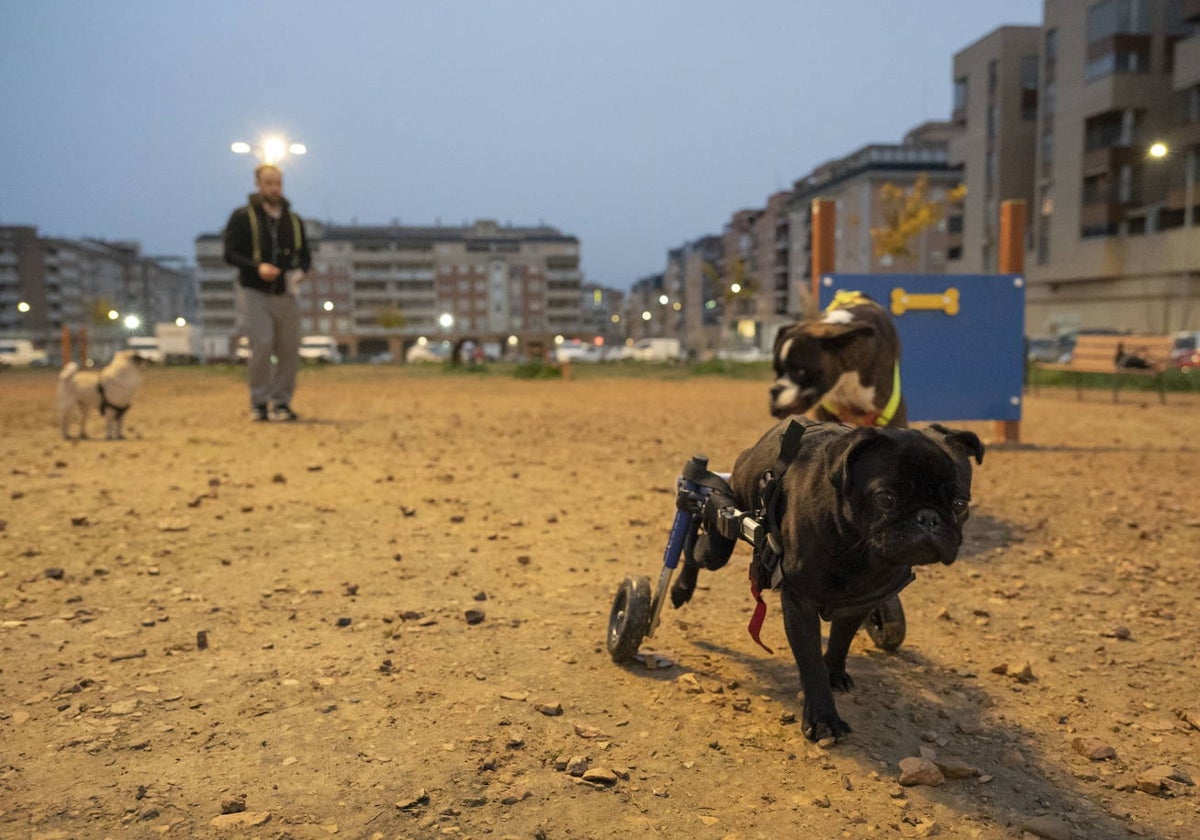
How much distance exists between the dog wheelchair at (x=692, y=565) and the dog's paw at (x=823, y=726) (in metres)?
0.32

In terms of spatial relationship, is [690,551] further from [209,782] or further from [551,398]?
[551,398]

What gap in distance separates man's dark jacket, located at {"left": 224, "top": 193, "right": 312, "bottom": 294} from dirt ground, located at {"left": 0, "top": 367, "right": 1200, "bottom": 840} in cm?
486

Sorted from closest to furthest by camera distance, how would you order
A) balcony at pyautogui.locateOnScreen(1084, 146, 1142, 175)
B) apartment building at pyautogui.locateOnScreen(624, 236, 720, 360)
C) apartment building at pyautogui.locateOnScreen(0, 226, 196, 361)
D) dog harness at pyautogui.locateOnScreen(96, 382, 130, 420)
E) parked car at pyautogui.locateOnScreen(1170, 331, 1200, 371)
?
dog harness at pyautogui.locateOnScreen(96, 382, 130, 420) → parked car at pyautogui.locateOnScreen(1170, 331, 1200, 371) → balcony at pyautogui.locateOnScreen(1084, 146, 1142, 175) → apartment building at pyautogui.locateOnScreen(0, 226, 196, 361) → apartment building at pyautogui.locateOnScreen(624, 236, 720, 360)

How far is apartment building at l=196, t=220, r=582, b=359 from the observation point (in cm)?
11281

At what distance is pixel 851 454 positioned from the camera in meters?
2.50

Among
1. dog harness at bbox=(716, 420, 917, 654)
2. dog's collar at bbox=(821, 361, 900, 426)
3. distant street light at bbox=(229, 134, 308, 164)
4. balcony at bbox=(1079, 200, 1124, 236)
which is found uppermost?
balcony at bbox=(1079, 200, 1124, 236)

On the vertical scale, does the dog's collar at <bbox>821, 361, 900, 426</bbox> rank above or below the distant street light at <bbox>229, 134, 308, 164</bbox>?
below

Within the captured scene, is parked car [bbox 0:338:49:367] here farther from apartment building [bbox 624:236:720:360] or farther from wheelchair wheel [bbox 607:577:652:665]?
apartment building [bbox 624:236:720:360]

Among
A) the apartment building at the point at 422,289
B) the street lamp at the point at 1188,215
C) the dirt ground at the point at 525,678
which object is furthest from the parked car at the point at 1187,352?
the apartment building at the point at 422,289

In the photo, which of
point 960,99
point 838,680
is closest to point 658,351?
point 960,99

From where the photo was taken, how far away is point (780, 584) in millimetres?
2865

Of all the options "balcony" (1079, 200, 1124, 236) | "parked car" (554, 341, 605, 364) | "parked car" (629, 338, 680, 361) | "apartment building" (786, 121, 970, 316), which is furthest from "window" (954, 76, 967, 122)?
"parked car" (554, 341, 605, 364)

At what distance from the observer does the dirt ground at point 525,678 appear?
2.59 metres

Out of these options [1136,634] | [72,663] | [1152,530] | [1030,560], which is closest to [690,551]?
[1136,634]
